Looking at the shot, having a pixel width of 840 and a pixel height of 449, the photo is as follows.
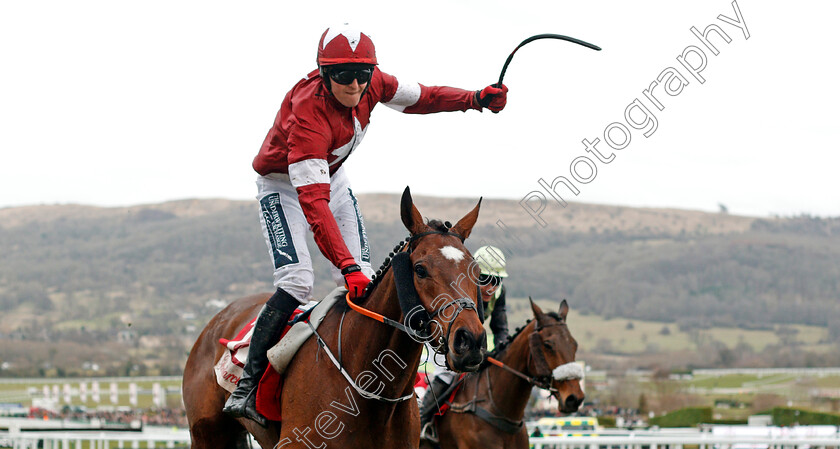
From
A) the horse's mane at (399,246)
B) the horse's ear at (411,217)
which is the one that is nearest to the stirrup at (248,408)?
the horse's mane at (399,246)

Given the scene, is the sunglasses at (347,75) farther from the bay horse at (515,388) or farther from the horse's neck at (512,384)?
the horse's neck at (512,384)

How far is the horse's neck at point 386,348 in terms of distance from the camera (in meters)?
5.04

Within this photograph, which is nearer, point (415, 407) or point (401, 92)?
point (415, 407)

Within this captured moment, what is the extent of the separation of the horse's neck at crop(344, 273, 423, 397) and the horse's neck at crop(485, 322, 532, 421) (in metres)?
4.20

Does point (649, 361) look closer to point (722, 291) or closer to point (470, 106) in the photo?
point (722, 291)

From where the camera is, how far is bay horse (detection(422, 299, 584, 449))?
912cm

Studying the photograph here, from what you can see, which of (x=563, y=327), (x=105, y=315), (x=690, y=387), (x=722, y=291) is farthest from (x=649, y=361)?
(x=563, y=327)

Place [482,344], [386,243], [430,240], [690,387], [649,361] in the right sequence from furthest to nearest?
[386,243] → [649,361] → [690,387] → [430,240] → [482,344]

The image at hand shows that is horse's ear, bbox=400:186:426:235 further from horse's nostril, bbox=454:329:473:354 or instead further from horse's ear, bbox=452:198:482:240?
horse's nostril, bbox=454:329:473:354

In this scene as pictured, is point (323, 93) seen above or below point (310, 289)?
above

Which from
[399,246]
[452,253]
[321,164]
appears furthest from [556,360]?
[452,253]

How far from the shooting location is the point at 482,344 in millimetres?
4312

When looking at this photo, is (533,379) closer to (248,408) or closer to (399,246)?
(248,408)

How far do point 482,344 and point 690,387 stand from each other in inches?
4166
